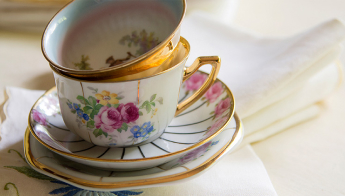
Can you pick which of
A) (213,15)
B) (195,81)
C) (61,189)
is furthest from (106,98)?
(213,15)

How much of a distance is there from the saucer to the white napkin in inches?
1.9

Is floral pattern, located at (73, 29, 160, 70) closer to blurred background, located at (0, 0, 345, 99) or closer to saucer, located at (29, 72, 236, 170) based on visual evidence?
saucer, located at (29, 72, 236, 170)

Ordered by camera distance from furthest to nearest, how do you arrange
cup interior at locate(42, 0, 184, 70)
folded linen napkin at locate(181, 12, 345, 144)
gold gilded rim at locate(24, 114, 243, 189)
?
1. folded linen napkin at locate(181, 12, 345, 144)
2. cup interior at locate(42, 0, 184, 70)
3. gold gilded rim at locate(24, 114, 243, 189)

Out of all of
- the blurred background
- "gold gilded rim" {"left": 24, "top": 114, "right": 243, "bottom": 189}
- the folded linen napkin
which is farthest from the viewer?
the blurred background

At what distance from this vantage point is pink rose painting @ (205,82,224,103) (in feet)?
1.50

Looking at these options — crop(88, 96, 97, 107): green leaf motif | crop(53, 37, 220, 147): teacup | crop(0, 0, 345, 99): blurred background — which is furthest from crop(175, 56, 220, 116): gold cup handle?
crop(0, 0, 345, 99): blurred background

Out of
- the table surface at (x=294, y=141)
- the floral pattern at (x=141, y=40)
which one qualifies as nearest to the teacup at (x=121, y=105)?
the floral pattern at (x=141, y=40)

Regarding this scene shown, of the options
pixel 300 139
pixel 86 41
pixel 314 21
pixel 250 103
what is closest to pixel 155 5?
pixel 86 41

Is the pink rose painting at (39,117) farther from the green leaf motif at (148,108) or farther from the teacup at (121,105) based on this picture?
the green leaf motif at (148,108)

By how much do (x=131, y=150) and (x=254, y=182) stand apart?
17 cm

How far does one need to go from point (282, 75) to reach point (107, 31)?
1.03 ft

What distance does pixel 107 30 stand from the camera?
475mm

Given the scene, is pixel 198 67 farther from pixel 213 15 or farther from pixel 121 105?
pixel 213 15

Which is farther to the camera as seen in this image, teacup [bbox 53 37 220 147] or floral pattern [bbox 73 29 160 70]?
floral pattern [bbox 73 29 160 70]
